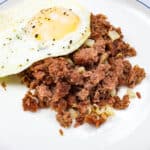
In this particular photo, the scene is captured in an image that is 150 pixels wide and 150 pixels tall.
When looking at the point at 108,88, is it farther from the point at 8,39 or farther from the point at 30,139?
the point at 8,39

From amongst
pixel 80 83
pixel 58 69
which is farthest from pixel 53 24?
pixel 80 83

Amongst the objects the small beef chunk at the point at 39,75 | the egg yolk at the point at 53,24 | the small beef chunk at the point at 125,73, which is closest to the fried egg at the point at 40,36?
the egg yolk at the point at 53,24

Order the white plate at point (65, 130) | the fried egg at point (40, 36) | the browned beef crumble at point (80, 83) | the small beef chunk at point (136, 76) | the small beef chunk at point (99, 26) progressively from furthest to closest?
the small beef chunk at point (99, 26) → the fried egg at point (40, 36) → the small beef chunk at point (136, 76) → the browned beef crumble at point (80, 83) → the white plate at point (65, 130)

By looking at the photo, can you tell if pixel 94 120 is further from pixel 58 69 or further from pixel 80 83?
pixel 58 69

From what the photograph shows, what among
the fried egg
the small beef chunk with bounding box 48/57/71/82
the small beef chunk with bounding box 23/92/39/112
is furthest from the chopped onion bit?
the small beef chunk with bounding box 23/92/39/112

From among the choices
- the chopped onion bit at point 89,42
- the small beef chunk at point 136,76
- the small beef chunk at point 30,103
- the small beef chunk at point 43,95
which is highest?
the small beef chunk at point 136,76

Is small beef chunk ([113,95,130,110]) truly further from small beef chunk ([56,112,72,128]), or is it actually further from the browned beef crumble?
small beef chunk ([56,112,72,128])

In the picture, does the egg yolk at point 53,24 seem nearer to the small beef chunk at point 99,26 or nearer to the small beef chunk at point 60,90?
the small beef chunk at point 99,26
